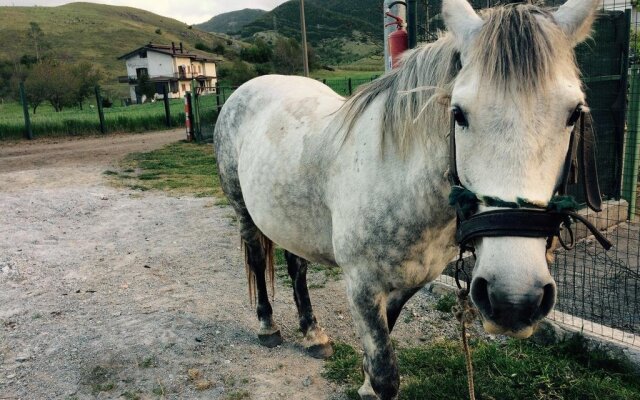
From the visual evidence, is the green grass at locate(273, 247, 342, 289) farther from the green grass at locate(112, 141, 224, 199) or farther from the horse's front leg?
the green grass at locate(112, 141, 224, 199)

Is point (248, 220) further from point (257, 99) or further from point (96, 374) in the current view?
point (96, 374)

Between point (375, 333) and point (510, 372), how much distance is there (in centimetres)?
A: 113

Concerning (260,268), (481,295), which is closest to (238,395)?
(260,268)

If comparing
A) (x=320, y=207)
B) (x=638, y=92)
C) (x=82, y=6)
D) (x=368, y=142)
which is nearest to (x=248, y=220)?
(x=320, y=207)

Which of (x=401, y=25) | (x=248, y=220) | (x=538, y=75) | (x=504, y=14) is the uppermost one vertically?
(x=401, y=25)

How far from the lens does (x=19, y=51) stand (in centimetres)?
7906

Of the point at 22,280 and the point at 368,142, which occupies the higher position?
the point at 368,142

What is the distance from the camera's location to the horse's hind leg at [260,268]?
3373mm

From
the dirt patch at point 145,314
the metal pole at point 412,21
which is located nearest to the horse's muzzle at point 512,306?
the dirt patch at point 145,314

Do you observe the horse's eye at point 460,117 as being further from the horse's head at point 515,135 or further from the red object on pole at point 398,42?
the red object on pole at point 398,42

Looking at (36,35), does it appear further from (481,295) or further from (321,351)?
(481,295)

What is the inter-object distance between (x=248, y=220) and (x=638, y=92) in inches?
178

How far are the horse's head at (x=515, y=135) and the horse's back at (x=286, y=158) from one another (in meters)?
1.01

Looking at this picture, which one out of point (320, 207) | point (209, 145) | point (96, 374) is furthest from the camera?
point (209, 145)
